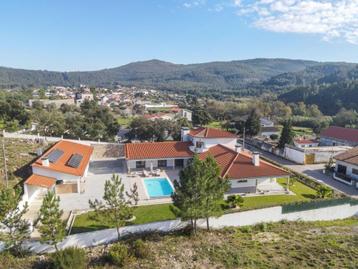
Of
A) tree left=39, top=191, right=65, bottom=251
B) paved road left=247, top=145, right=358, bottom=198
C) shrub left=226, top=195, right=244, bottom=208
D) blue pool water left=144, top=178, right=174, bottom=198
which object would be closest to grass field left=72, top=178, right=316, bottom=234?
shrub left=226, top=195, right=244, bottom=208

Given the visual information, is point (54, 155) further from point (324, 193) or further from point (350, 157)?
point (350, 157)

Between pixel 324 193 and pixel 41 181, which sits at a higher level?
pixel 41 181

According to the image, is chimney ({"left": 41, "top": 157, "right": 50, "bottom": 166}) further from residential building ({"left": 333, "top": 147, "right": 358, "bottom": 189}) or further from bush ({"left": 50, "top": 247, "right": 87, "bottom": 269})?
residential building ({"left": 333, "top": 147, "right": 358, "bottom": 189})

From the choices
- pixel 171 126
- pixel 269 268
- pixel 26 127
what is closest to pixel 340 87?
pixel 171 126

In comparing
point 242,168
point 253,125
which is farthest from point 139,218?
point 253,125

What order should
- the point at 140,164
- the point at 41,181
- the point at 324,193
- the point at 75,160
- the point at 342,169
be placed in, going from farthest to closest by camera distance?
1. the point at 140,164
2. the point at 342,169
3. the point at 75,160
4. the point at 324,193
5. the point at 41,181
